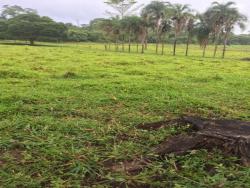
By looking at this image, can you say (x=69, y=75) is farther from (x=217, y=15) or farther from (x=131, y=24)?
(x=131, y=24)

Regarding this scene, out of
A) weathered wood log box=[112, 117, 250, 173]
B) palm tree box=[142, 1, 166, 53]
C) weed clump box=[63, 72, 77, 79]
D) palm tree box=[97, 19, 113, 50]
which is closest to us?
weathered wood log box=[112, 117, 250, 173]

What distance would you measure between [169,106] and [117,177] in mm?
4506

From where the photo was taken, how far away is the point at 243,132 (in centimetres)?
523

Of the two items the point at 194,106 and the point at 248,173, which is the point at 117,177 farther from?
the point at 194,106

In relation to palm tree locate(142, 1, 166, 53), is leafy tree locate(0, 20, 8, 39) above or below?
below

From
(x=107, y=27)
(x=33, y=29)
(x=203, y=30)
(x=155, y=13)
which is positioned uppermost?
(x=155, y=13)

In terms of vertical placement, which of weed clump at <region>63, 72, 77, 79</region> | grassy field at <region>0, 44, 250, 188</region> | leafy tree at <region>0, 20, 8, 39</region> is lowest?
leafy tree at <region>0, 20, 8, 39</region>

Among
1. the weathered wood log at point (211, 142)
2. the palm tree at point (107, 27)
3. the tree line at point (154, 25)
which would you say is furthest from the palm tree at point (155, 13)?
the weathered wood log at point (211, 142)

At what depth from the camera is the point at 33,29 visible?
5625 cm

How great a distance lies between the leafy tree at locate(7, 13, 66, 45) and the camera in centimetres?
5609

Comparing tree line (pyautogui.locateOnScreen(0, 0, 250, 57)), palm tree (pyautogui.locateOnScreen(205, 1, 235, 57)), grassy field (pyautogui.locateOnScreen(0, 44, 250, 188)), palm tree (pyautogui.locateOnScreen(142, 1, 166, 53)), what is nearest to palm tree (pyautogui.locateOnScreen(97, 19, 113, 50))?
tree line (pyautogui.locateOnScreen(0, 0, 250, 57))

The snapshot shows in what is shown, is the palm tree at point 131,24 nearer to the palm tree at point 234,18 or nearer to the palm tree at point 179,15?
the palm tree at point 179,15

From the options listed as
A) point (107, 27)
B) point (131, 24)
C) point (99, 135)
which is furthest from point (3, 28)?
point (99, 135)

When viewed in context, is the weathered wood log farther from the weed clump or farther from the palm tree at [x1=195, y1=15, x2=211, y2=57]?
the palm tree at [x1=195, y1=15, x2=211, y2=57]
